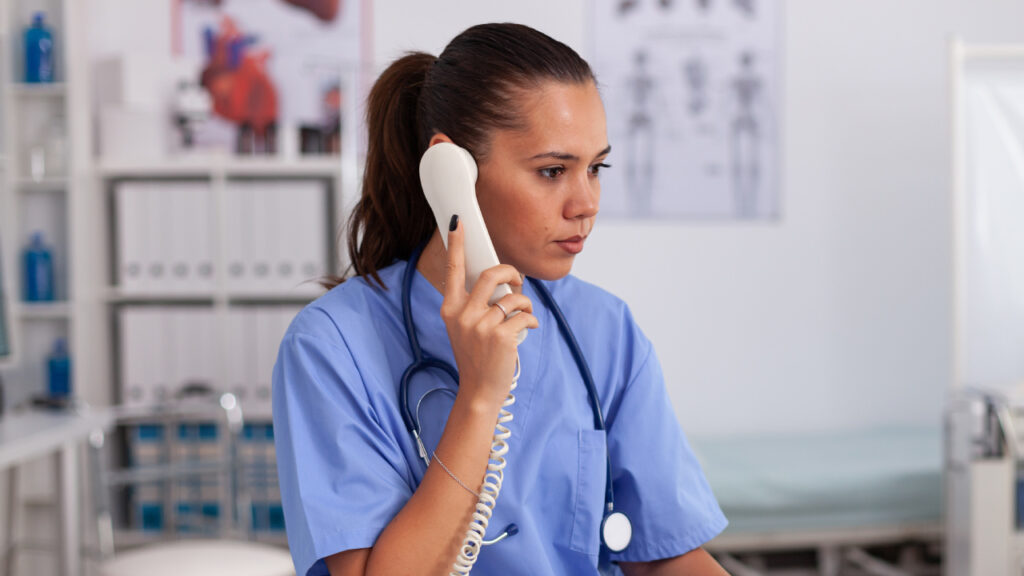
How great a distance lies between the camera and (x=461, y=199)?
92 centimetres

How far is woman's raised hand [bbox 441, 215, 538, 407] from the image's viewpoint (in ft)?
2.77

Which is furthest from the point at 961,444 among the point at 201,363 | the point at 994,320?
the point at 201,363

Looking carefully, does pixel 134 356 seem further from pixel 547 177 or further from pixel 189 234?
pixel 547 177

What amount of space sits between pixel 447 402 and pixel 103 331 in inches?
98.8

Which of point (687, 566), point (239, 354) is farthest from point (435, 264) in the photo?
point (239, 354)

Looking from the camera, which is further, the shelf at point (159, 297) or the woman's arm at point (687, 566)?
the shelf at point (159, 297)

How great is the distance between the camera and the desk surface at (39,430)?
2045 mm

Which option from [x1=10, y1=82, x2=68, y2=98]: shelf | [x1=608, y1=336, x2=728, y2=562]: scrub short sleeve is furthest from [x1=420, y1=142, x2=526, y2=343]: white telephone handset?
[x1=10, y1=82, x2=68, y2=98]: shelf

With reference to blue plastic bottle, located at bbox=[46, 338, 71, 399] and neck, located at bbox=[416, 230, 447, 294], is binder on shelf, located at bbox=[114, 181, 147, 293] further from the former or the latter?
neck, located at bbox=[416, 230, 447, 294]

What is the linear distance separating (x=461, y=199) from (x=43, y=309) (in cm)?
259

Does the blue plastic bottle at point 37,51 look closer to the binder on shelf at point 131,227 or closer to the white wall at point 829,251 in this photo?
the binder on shelf at point 131,227

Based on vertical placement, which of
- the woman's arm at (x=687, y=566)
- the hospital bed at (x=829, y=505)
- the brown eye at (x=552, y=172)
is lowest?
the hospital bed at (x=829, y=505)

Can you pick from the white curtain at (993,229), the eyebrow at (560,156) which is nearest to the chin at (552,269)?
the eyebrow at (560,156)

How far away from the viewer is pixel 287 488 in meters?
0.89
